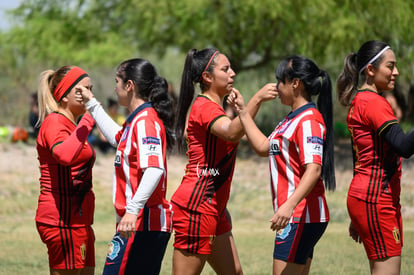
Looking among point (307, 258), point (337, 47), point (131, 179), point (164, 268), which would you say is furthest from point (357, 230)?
point (337, 47)

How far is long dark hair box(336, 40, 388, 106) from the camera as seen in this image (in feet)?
17.7

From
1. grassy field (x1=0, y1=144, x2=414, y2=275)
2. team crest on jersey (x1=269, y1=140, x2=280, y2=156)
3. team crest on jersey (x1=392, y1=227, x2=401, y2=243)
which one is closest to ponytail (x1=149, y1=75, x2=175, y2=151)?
team crest on jersey (x1=269, y1=140, x2=280, y2=156)

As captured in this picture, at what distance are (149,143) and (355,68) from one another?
5.73ft

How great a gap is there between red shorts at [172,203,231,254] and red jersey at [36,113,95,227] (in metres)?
0.81

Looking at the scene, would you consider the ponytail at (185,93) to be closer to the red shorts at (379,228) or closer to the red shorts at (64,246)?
the red shorts at (64,246)

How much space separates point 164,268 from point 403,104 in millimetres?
20452

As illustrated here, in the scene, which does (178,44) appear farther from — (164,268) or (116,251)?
(116,251)

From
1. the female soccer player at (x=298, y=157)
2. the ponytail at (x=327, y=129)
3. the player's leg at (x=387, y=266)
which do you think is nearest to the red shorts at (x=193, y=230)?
the female soccer player at (x=298, y=157)

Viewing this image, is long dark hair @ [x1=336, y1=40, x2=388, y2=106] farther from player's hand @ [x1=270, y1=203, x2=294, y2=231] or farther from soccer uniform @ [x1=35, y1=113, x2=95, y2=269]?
soccer uniform @ [x1=35, y1=113, x2=95, y2=269]

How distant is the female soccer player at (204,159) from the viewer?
523cm

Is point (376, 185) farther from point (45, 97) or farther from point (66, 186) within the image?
point (45, 97)

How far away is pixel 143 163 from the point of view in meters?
4.77

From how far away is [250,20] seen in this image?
76.9ft

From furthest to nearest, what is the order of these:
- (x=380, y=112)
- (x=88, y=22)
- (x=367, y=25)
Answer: (x=88, y=22) < (x=367, y=25) < (x=380, y=112)
